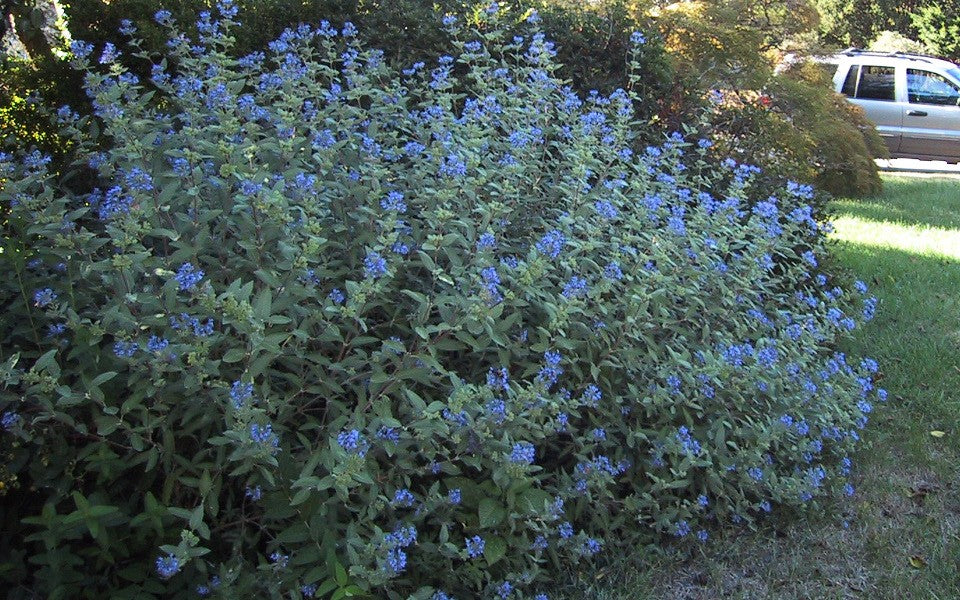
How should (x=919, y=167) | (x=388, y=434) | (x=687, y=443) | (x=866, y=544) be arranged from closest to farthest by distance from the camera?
1. (x=388, y=434)
2. (x=687, y=443)
3. (x=866, y=544)
4. (x=919, y=167)

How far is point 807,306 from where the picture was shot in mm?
4461

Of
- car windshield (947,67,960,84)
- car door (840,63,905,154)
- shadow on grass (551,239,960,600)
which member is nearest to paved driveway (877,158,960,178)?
car door (840,63,905,154)

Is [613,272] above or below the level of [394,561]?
above

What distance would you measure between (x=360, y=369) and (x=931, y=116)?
1562 centimetres

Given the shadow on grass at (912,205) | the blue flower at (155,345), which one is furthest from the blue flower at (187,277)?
the shadow on grass at (912,205)

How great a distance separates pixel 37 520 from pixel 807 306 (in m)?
3.52

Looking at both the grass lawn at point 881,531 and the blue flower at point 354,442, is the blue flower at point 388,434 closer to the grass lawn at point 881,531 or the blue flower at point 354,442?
the blue flower at point 354,442

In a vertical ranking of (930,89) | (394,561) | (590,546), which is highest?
(394,561)

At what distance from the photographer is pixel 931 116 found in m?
15.8

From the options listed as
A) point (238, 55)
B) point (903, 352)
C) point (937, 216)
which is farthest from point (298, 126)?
point (937, 216)

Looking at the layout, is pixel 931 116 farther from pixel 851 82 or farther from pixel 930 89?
pixel 851 82

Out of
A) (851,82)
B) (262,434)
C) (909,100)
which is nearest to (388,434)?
(262,434)

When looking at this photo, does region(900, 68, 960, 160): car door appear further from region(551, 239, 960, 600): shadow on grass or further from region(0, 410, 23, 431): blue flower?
region(0, 410, 23, 431): blue flower

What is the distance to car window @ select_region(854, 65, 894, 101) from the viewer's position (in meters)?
16.0
